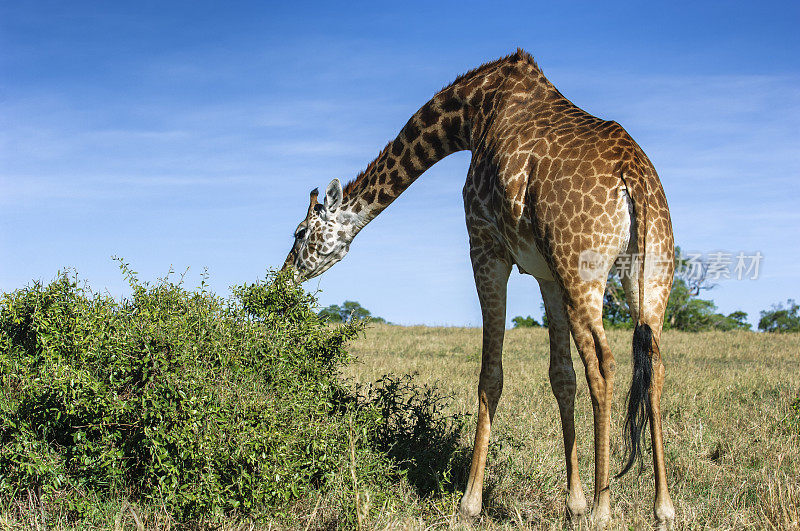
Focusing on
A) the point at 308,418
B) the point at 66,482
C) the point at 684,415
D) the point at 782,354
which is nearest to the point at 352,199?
the point at 308,418

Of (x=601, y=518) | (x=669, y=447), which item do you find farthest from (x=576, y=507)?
(x=669, y=447)

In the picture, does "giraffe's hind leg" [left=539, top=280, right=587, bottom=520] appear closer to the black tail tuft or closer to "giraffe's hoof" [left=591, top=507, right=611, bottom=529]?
"giraffe's hoof" [left=591, top=507, right=611, bottom=529]

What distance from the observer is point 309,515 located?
4.56m

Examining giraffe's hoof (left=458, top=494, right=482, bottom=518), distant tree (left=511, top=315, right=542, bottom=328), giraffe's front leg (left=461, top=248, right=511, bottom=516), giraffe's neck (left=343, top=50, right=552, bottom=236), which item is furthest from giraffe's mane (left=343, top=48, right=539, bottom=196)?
distant tree (left=511, top=315, right=542, bottom=328)

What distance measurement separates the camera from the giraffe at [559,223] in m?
4.10

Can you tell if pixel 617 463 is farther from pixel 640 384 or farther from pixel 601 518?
pixel 640 384

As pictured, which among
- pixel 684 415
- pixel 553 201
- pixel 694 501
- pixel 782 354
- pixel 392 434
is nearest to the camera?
pixel 553 201

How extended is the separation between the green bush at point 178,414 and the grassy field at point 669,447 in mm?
774

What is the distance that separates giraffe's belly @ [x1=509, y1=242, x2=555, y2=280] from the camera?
464 cm

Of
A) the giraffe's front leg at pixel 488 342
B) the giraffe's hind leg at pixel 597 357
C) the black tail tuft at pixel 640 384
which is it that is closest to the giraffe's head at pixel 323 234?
the giraffe's front leg at pixel 488 342

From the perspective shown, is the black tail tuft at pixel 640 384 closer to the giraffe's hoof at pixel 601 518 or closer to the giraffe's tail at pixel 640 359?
the giraffe's tail at pixel 640 359

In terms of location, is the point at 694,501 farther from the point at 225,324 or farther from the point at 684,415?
the point at 225,324

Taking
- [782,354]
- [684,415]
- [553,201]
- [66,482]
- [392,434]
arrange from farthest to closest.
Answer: [782,354] → [684,415] → [392,434] → [66,482] → [553,201]

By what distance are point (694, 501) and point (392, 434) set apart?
255 centimetres
